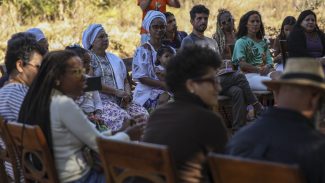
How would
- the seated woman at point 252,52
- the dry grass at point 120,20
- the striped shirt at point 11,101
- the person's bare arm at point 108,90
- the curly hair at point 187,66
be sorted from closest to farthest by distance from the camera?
the curly hair at point 187,66, the striped shirt at point 11,101, the person's bare arm at point 108,90, the seated woman at point 252,52, the dry grass at point 120,20

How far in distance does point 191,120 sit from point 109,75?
3456mm

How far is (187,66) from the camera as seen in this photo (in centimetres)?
338

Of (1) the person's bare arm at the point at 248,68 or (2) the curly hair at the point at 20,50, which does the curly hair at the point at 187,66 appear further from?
(1) the person's bare arm at the point at 248,68

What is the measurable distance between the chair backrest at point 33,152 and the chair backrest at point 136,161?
463 millimetres

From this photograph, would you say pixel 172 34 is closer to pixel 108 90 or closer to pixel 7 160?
pixel 108 90

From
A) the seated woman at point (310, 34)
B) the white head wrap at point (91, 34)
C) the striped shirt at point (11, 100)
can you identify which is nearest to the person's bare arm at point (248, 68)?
the seated woman at point (310, 34)

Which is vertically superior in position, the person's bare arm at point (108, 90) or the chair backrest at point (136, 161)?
the chair backrest at point (136, 161)

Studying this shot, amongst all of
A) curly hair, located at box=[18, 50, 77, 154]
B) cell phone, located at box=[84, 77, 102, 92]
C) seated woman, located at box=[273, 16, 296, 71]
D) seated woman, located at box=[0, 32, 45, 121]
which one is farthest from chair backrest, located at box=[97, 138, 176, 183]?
seated woman, located at box=[273, 16, 296, 71]

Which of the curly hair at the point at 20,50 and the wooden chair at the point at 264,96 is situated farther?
the wooden chair at the point at 264,96

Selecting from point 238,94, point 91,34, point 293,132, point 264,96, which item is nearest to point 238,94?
point 238,94

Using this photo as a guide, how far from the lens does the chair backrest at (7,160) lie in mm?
3912

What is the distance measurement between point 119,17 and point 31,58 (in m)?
12.2

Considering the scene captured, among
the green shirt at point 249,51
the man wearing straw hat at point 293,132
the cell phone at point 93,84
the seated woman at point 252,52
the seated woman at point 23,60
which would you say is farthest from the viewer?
the green shirt at point 249,51

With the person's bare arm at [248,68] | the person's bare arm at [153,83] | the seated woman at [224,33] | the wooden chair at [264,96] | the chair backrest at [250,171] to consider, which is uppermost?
the chair backrest at [250,171]
